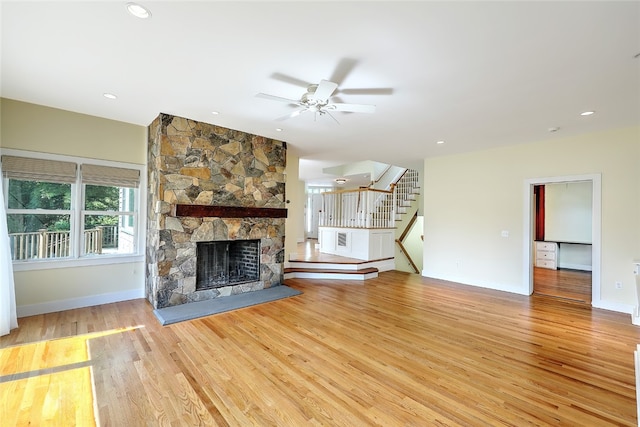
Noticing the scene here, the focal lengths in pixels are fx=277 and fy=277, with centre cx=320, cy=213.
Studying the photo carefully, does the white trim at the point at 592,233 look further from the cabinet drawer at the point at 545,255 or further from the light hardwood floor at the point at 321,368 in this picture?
the cabinet drawer at the point at 545,255

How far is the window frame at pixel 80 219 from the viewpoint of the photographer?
12.2 ft

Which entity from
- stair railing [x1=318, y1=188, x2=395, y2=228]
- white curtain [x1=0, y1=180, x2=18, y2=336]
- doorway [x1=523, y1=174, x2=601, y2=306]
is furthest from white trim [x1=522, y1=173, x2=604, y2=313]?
white curtain [x1=0, y1=180, x2=18, y2=336]

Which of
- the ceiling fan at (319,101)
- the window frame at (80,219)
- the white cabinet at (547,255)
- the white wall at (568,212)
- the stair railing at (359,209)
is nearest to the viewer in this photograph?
the ceiling fan at (319,101)

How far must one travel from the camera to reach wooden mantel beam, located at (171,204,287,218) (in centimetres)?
411

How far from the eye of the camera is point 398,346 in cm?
305

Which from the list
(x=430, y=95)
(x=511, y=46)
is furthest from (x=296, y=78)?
(x=511, y=46)

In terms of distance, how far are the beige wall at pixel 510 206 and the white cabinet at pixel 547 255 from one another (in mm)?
3576

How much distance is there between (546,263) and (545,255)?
0.22m

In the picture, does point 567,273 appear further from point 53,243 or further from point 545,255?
point 53,243

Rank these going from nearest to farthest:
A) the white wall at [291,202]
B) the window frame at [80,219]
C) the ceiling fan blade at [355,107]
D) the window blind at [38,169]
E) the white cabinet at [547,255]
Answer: the ceiling fan blade at [355,107], the window blind at [38,169], the window frame at [80,219], the white wall at [291,202], the white cabinet at [547,255]

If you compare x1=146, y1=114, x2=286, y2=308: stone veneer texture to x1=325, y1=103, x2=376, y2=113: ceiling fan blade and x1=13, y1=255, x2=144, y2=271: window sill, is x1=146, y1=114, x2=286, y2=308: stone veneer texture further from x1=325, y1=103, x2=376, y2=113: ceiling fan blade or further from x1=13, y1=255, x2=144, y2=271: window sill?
x1=325, y1=103, x2=376, y2=113: ceiling fan blade

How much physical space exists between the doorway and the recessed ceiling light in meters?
6.08

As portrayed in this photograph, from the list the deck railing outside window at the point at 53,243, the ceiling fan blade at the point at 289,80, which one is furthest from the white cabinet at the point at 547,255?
the deck railing outside window at the point at 53,243

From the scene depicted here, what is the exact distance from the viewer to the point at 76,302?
4.05 meters
